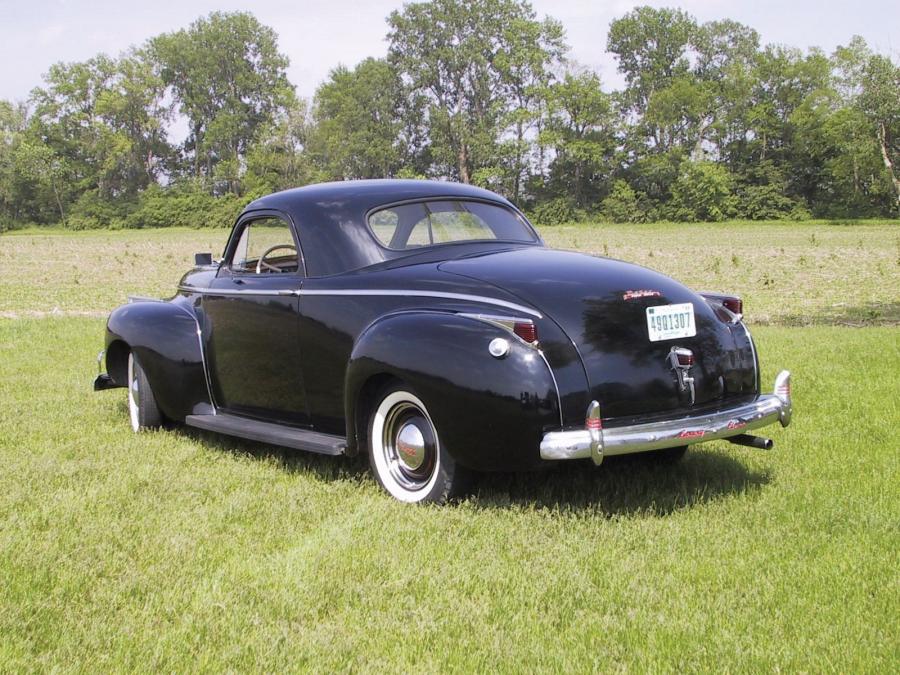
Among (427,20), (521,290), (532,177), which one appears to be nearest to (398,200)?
(521,290)

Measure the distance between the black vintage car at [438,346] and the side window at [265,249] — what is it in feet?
0.05

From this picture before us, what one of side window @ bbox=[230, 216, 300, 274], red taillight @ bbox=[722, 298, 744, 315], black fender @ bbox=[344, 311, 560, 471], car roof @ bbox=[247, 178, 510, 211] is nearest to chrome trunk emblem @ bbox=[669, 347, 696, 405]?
black fender @ bbox=[344, 311, 560, 471]

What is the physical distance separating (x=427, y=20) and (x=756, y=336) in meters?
66.3

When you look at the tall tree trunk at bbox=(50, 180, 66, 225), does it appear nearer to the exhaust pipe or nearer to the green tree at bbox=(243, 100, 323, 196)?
the green tree at bbox=(243, 100, 323, 196)

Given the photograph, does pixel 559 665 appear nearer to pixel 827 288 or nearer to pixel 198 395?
pixel 198 395

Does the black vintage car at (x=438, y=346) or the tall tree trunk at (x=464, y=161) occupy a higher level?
the tall tree trunk at (x=464, y=161)

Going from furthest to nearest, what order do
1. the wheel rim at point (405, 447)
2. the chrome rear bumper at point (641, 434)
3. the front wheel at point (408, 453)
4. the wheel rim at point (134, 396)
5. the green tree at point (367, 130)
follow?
the green tree at point (367, 130) → the wheel rim at point (134, 396) → the wheel rim at point (405, 447) → the front wheel at point (408, 453) → the chrome rear bumper at point (641, 434)

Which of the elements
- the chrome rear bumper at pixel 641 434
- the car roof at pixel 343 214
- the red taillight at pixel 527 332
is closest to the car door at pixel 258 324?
the car roof at pixel 343 214

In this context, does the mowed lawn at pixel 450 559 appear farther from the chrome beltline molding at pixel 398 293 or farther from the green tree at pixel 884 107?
the green tree at pixel 884 107

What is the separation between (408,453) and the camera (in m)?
4.52

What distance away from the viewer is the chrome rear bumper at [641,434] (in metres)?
3.86

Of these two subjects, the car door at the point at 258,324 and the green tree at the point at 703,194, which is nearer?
the car door at the point at 258,324

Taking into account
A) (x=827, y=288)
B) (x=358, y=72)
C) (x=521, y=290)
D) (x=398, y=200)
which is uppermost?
(x=358, y=72)

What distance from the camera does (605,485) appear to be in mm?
4730
